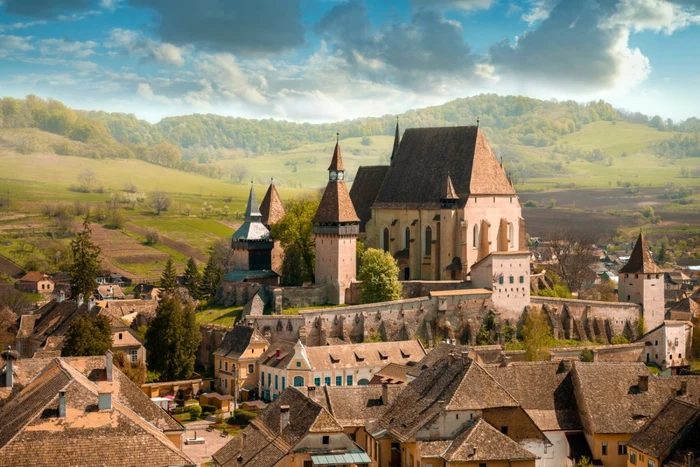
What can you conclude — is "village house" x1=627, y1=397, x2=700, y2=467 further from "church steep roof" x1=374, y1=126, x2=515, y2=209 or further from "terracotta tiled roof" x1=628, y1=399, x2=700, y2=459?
"church steep roof" x1=374, y1=126, x2=515, y2=209

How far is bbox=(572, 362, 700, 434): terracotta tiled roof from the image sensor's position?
6178 centimetres

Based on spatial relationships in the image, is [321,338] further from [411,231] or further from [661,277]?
[661,277]

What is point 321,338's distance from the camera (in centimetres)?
9188

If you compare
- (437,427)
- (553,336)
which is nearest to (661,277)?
(553,336)

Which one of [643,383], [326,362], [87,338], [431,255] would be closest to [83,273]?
[87,338]

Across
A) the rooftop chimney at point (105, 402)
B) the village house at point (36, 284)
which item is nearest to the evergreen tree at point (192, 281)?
the village house at point (36, 284)

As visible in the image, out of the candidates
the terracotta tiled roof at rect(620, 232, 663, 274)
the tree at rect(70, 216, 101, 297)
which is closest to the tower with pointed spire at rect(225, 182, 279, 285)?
the tree at rect(70, 216, 101, 297)

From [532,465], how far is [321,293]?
44.2 meters

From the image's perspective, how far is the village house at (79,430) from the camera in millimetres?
45000

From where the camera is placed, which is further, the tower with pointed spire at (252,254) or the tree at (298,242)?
the tower with pointed spire at (252,254)

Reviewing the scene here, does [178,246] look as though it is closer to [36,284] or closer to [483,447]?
[36,284]

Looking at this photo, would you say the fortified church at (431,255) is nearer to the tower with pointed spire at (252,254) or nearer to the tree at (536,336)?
the tower with pointed spire at (252,254)

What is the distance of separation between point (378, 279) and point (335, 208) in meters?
6.93

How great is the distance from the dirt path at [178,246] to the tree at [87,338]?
87.5 m
